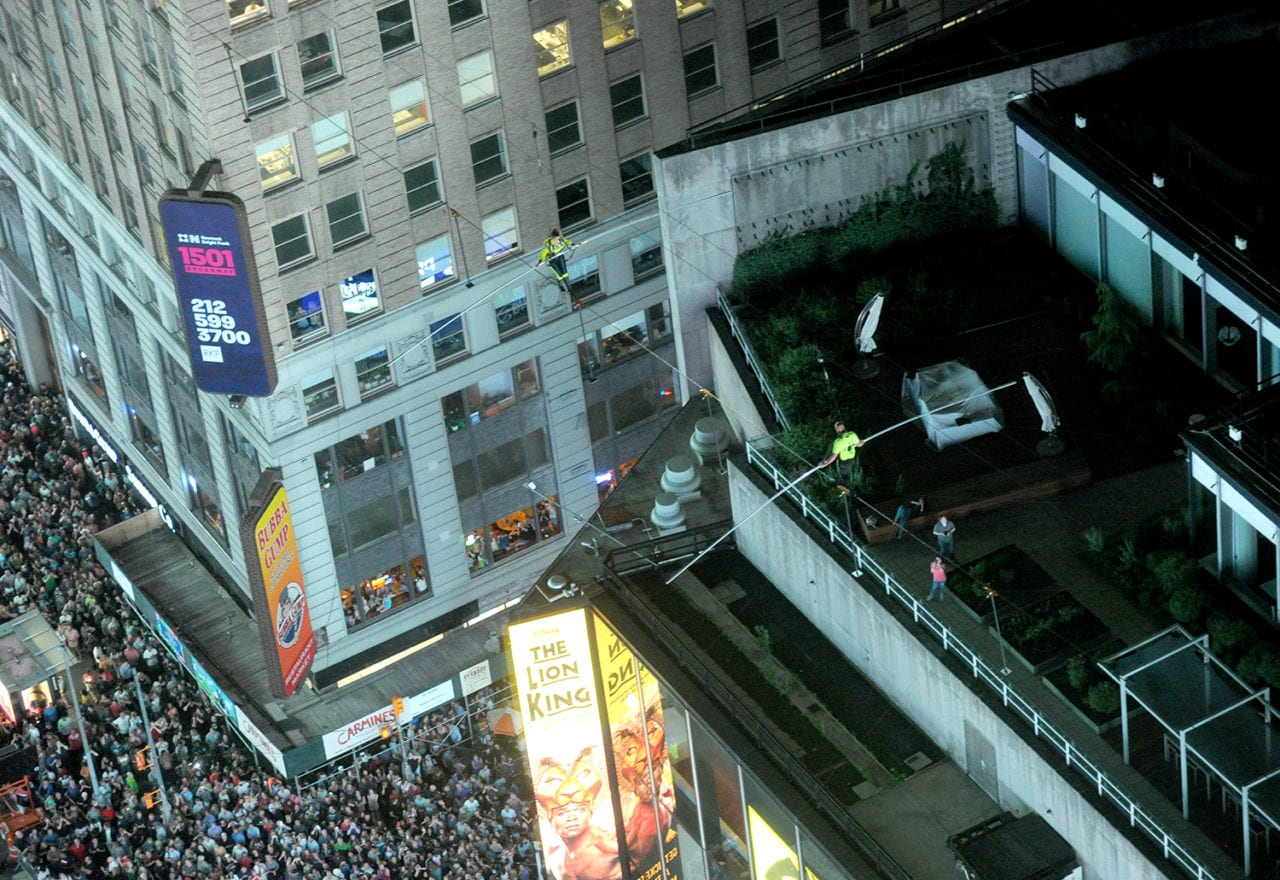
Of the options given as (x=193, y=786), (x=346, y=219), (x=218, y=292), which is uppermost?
(x=346, y=219)

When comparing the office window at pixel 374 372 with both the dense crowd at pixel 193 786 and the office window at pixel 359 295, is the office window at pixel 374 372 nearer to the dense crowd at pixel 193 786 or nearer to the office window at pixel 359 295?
the office window at pixel 359 295

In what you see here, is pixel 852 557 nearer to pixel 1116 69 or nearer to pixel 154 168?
pixel 1116 69

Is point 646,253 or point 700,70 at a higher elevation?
point 700,70

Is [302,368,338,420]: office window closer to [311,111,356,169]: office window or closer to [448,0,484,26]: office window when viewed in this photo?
[311,111,356,169]: office window

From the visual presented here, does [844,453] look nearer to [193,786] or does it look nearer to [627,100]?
[627,100]

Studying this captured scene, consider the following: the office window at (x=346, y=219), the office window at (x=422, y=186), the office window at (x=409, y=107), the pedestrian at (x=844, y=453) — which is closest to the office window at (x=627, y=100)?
the office window at (x=422, y=186)

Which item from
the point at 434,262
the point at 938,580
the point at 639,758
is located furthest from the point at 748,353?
the point at 434,262
